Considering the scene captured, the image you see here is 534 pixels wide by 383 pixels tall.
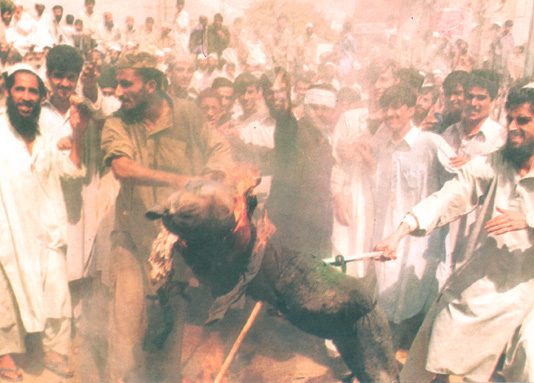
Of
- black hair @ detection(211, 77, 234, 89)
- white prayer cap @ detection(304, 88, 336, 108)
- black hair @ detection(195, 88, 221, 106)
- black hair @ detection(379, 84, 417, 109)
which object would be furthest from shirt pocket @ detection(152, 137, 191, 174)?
black hair @ detection(379, 84, 417, 109)

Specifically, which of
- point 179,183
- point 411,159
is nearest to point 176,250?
point 179,183

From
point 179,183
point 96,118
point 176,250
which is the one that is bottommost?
point 176,250

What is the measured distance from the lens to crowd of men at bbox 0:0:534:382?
13.6ft

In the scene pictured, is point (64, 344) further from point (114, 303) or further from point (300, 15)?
point (300, 15)

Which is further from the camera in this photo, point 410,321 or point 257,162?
point 410,321

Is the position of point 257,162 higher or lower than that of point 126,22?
lower

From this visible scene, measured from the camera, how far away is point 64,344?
176 inches

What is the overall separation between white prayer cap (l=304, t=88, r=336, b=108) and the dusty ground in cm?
130

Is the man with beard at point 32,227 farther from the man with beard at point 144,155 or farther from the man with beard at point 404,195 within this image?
the man with beard at point 404,195

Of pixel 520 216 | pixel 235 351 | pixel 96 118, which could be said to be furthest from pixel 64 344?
pixel 520 216

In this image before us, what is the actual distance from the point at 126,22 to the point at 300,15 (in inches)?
39.1

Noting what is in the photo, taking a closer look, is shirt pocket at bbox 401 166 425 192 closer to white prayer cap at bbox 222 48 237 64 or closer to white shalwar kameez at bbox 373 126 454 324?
white shalwar kameez at bbox 373 126 454 324

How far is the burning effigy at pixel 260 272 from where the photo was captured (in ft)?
13.8

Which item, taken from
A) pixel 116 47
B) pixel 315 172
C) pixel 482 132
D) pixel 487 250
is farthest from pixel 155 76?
pixel 487 250
